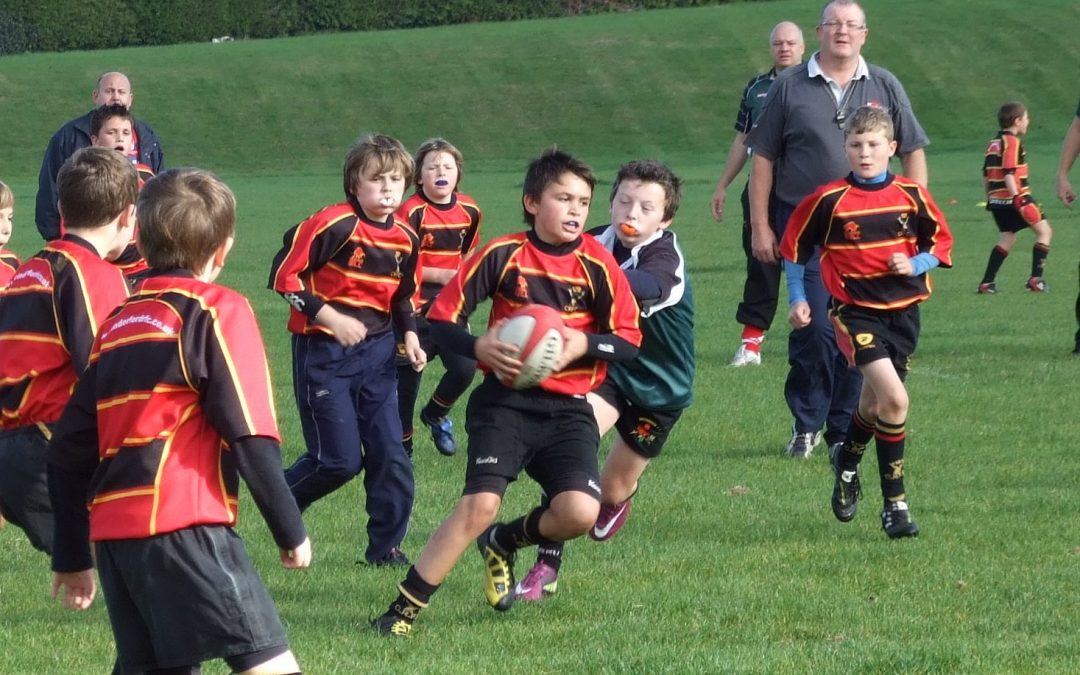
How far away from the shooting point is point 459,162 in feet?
32.1

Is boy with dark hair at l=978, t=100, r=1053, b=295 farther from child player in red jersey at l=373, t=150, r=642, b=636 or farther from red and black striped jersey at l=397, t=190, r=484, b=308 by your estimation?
child player in red jersey at l=373, t=150, r=642, b=636

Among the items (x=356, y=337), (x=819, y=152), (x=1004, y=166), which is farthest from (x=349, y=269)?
(x=1004, y=166)

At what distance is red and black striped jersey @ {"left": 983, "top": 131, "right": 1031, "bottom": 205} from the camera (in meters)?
17.2

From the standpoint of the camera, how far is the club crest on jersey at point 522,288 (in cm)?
583

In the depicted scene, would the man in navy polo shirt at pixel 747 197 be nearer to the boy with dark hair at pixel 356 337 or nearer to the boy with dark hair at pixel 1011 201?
the boy with dark hair at pixel 356 337

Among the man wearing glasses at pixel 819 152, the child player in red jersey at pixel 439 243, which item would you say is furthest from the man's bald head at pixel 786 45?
the child player in red jersey at pixel 439 243

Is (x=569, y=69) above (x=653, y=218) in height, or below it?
below

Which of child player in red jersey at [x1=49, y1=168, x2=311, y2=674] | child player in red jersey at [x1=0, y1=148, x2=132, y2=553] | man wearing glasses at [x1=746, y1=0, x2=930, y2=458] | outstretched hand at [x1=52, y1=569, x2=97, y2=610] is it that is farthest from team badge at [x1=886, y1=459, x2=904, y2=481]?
outstretched hand at [x1=52, y1=569, x2=97, y2=610]

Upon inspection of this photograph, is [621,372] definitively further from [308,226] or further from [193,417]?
[193,417]

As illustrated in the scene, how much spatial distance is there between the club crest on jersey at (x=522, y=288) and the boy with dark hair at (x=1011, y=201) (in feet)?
39.6

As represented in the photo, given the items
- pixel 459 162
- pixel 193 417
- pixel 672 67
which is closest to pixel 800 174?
pixel 459 162

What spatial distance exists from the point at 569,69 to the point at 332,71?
8.14 m

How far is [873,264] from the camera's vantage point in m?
7.46

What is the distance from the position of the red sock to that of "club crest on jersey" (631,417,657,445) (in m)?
5.87
